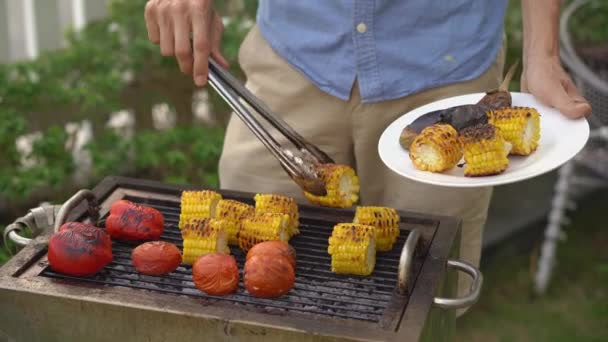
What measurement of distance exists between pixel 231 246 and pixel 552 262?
7.62ft

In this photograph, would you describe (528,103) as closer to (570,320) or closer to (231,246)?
(231,246)

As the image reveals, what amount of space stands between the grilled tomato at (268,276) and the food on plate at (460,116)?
0.39m

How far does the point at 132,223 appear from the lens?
6.71ft

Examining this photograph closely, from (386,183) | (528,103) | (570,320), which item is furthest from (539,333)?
(528,103)

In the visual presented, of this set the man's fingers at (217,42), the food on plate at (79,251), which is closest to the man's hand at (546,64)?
the man's fingers at (217,42)

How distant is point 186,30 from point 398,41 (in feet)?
1.78

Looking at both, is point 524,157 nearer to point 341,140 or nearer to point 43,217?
point 341,140

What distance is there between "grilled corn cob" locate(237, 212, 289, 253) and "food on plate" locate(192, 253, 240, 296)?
0.47 ft

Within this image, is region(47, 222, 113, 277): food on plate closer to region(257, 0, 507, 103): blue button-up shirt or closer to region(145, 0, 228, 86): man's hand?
region(145, 0, 228, 86): man's hand

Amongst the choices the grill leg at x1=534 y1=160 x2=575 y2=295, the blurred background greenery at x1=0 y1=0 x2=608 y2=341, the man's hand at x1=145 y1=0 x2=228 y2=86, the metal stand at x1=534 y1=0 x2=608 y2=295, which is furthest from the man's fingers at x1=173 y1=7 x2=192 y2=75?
the grill leg at x1=534 y1=160 x2=575 y2=295

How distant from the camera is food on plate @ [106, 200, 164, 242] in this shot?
205 cm

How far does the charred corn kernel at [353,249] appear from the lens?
1906mm

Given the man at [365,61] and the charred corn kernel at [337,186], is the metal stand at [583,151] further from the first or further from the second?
the charred corn kernel at [337,186]

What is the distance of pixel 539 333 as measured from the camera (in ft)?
12.5
